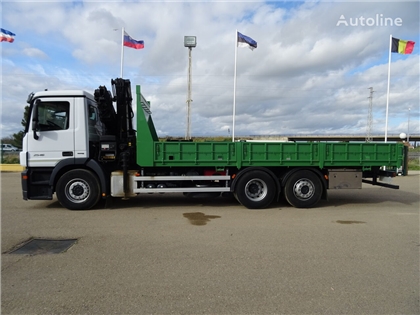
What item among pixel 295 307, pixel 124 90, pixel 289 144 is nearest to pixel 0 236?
pixel 124 90

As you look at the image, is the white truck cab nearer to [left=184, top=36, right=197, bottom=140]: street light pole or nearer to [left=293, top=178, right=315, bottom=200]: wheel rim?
[left=293, top=178, right=315, bottom=200]: wheel rim

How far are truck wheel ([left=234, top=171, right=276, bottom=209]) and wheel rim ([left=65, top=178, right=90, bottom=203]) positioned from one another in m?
3.86

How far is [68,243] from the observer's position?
5188 mm

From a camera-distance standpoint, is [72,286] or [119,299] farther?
[72,286]

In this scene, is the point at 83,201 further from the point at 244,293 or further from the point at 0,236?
the point at 244,293

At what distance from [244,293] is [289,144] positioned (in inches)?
208

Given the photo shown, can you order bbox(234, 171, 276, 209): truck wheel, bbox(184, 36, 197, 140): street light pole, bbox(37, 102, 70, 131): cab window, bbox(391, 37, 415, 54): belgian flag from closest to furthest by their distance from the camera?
1. bbox(37, 102, 70, 131): cab window
2. bbox(234, 171, 276, 209): truck wheel
3. bbox(391, 37, 415, 54): belgian flag
4. bbox(184, 36, 197, 140): street light pole

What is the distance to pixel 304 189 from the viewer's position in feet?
26.8

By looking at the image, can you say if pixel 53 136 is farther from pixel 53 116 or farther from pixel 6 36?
pixel 6 36

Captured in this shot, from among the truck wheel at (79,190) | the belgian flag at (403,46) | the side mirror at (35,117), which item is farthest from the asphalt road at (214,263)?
the belgian flag at (403,46)

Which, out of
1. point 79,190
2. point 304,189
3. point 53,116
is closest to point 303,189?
point 304,189

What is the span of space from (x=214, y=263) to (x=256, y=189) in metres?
4.10

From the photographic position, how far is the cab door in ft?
24.7

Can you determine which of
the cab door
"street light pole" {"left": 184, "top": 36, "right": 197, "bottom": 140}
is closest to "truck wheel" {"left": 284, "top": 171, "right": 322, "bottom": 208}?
the cab door
